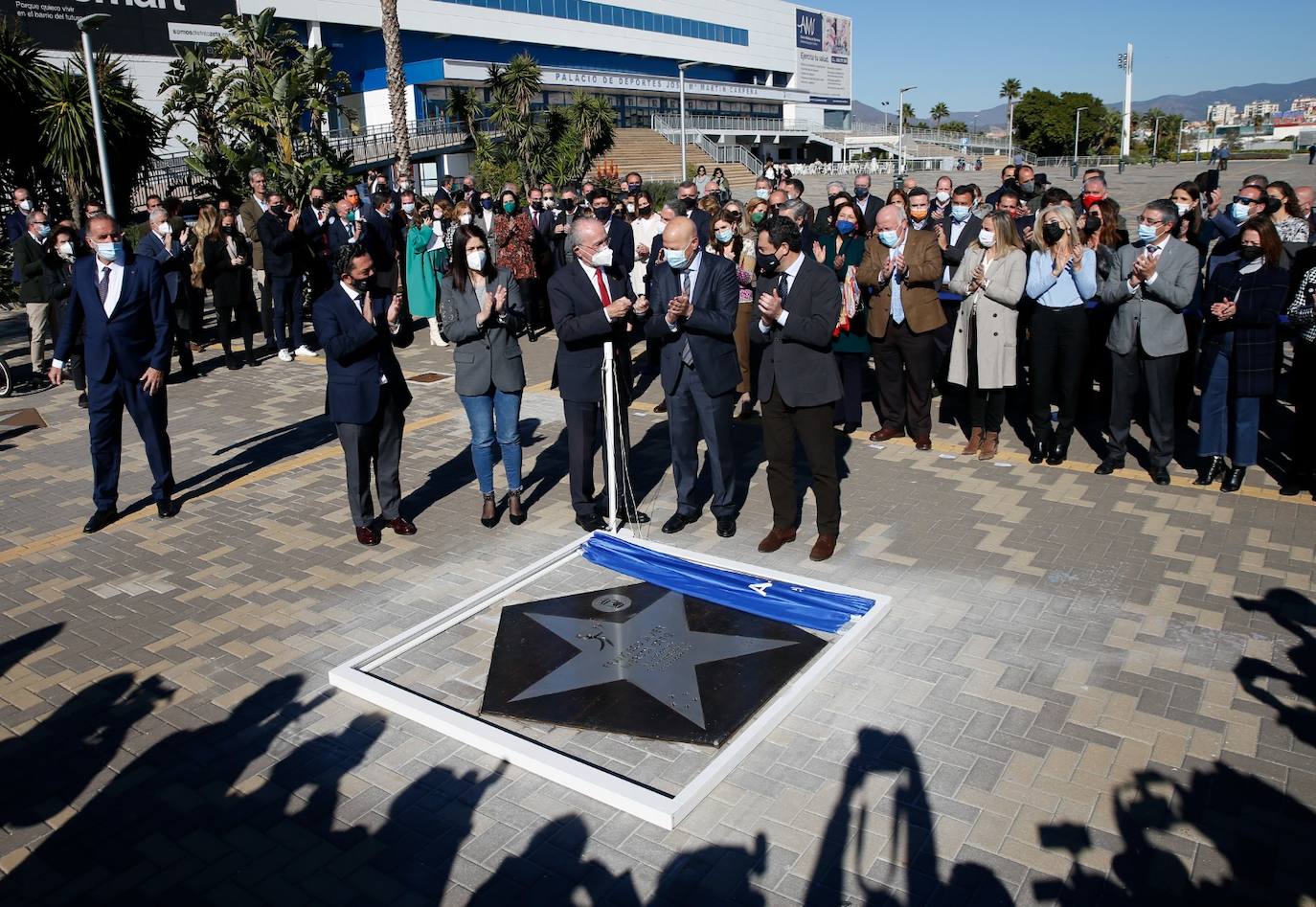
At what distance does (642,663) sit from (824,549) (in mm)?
1852

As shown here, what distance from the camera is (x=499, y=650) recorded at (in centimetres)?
537

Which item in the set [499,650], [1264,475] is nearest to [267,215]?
[499,650]

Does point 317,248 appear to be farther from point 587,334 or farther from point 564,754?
point 564,754

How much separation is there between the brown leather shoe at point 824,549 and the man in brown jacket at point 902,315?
2656 mm

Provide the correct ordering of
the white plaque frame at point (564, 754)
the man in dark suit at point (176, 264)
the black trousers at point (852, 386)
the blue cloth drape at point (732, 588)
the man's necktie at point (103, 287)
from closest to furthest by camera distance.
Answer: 1. the white plaque frame at point (564, 754)
2. the blue cloth drape at point (732, 588)
3. the man's necktie at point (103, 287)
4. the black trousers at point (852, 386)
5. the man in dark suit at point (176, 264)

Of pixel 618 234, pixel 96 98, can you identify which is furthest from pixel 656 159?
pixel 618 234

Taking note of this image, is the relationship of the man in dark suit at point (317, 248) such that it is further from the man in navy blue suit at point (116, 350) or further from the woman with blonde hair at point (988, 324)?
the woman with blonde hair at point (988, 324)

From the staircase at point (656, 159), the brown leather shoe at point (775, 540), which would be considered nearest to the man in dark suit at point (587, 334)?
the brown leather shoe at point (775, 540)

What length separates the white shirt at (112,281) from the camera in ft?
24.5

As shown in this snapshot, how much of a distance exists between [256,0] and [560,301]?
47802 mm

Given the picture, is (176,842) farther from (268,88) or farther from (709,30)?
(709,30)

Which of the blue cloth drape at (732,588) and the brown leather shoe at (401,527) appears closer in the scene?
the blue cloth drape at (732,588)

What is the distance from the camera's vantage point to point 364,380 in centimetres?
680

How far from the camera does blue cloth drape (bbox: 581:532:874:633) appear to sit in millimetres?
5637
